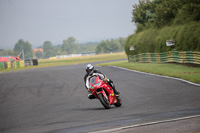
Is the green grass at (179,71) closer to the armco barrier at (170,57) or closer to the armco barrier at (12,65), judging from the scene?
the armco barrier at (170,57)

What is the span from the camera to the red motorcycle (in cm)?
1155

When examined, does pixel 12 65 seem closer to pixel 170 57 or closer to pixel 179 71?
pixel 170 57

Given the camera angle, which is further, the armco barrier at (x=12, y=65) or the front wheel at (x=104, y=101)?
the armco barrier at (x=12, y=65)

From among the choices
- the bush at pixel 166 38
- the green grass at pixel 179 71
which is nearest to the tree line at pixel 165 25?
the bush at pixel 166 38

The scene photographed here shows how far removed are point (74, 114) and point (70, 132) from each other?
10.8 ft

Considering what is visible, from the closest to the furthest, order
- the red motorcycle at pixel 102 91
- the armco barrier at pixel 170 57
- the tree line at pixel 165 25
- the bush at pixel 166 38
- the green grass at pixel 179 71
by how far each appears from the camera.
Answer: the red motorcycle at pixel 102 91
the green grass at pixel 179 71
the armco barrier at pixel 170 57
the bush at pixel 166 38
the tree line at pixel 165 25

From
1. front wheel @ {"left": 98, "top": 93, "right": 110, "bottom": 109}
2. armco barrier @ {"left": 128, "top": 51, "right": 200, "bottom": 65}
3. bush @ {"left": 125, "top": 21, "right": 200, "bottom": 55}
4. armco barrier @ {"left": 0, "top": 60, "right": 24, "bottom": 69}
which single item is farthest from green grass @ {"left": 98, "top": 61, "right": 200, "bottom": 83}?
armco barrier @ {"left": 0, "top": 60, "right": 24, "bottom": 69}

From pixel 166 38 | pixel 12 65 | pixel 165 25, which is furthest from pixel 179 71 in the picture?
pixel 12 65

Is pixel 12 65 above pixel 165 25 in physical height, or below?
below

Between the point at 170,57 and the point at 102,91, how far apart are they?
89.9ft

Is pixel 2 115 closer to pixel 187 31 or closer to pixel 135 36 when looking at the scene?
pixel 187 31

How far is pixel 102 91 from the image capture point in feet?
38.0

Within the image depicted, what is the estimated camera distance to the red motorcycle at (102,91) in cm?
1155

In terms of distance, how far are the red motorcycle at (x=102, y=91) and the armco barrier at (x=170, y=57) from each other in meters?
18.9
